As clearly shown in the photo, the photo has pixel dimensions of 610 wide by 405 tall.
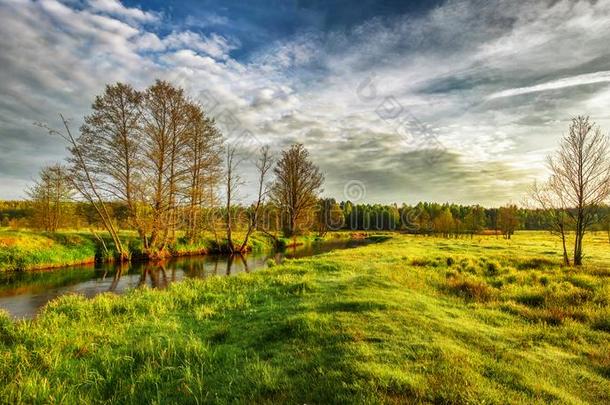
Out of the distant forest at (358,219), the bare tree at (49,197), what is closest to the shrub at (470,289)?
the distant forest at (358,219)

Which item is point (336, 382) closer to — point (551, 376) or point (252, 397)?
point (252, 397)

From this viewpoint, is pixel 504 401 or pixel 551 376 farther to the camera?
pixel 551 376

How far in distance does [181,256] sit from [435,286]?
26.8m

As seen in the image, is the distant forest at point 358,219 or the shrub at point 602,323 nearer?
the shrub at point 602,323

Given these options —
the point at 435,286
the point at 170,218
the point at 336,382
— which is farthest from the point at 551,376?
the point at 170,218

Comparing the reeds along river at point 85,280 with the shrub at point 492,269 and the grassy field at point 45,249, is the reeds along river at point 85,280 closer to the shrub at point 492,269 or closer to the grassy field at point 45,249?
the grassy field at point 45,249

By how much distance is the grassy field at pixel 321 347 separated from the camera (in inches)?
188

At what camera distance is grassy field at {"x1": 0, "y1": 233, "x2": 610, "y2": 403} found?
188 inches

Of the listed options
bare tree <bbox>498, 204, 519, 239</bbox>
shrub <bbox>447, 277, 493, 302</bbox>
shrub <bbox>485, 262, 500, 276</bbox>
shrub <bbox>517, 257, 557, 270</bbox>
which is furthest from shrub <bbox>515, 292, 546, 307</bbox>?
bare tree <bbox>498, 204, 519, 239</bbox>

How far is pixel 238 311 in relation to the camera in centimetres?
981

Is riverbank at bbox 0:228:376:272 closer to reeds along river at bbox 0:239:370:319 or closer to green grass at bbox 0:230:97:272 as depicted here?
green grass at bbox 0:230:97:272

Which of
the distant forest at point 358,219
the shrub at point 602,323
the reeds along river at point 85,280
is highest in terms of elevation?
the distant forest at point 358,219

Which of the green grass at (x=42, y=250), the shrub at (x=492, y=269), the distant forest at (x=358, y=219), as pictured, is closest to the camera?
the shrub at (x=492, y=269)

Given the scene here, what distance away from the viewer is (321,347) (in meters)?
6.18
